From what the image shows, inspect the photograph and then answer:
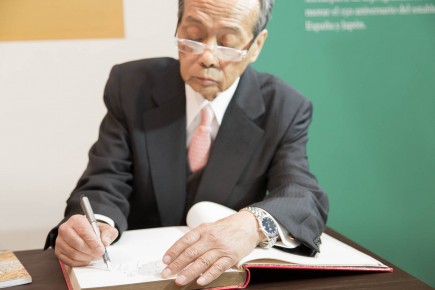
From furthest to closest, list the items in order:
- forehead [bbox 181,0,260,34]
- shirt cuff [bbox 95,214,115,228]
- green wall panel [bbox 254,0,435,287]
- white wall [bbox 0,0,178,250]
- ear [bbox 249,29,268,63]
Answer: green wall panel [bbox 254,0,435,287] < white wall [bbox 0,0,178,250] < ear [bbox 249,29,268,63] < forehead [bbox 181,0,260,34] < shirt cuff [bbox 95,214,115,228]

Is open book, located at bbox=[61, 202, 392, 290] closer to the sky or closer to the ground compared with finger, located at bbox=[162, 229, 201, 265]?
closer to the ground

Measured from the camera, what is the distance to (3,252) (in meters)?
1.72

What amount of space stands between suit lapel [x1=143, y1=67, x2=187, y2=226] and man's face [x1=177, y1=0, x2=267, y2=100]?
14cm

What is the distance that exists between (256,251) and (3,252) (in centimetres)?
62

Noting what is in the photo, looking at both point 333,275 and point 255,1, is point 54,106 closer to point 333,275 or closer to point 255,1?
point 255,1

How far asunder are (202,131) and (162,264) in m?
0.65

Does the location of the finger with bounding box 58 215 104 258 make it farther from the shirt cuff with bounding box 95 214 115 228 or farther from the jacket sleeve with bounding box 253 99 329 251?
the jacket sleeve with bounding box 253 99 329 251

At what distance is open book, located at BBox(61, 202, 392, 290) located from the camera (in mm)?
1421

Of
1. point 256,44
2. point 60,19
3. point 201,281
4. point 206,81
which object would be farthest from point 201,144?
point 60,19

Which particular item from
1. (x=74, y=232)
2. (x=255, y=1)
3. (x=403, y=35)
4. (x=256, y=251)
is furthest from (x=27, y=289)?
(x=403, y=35)

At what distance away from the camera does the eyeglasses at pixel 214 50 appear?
6.26 ft

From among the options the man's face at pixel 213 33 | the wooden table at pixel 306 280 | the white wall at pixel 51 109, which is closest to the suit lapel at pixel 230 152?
the man's face at pixel 213 33

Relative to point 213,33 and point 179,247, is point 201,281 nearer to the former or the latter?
point 179,247

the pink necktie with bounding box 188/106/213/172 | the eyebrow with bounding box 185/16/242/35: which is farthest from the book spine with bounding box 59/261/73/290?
the eyebrow with bounding box 185/16/242/35
